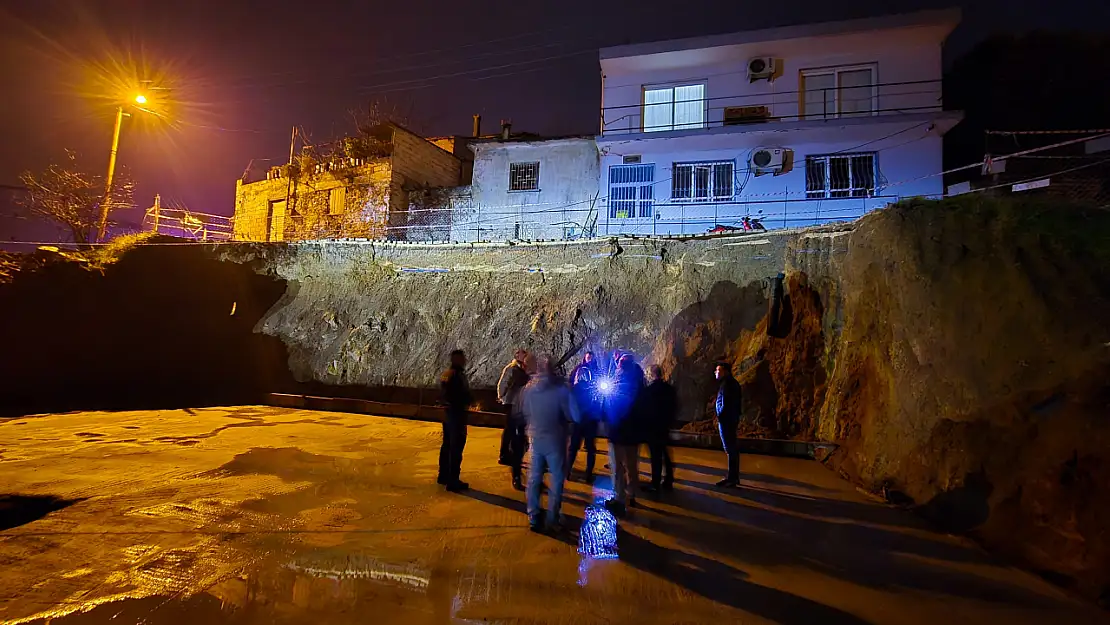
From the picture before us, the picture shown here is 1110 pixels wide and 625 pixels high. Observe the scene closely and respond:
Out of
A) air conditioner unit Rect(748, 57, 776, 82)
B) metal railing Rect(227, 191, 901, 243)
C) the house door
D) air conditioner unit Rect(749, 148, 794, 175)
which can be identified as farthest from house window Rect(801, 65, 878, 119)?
the house door

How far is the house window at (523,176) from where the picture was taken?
2111 centimetres

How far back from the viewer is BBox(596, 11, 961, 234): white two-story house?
Answer: 16.9 metres

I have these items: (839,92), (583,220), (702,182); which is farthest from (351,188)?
(839,92)

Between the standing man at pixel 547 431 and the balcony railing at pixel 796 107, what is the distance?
15.8m

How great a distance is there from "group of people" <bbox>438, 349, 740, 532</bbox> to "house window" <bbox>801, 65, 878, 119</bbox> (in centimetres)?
1539

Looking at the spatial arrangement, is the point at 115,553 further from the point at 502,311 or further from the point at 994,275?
the point at 502,311

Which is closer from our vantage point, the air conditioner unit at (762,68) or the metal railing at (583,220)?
the metal railing at (583,220)

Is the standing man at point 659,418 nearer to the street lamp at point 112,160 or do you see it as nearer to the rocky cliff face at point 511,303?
the rocky cliff face at point 511,303

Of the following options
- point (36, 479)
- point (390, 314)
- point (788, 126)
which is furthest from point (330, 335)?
point (788, 126)

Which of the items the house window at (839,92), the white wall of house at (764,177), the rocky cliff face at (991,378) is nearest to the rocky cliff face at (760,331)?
the rocky cliff face at (991,378)

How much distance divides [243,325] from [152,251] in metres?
4.56

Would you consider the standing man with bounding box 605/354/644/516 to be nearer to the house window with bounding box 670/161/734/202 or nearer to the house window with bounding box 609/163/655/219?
the house window with bounding box 609/163/655/219

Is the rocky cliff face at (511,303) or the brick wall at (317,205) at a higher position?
the brick wall at (317,205)

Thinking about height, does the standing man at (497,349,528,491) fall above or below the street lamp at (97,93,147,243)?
below
